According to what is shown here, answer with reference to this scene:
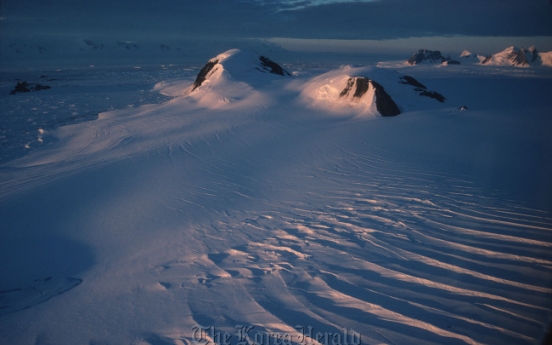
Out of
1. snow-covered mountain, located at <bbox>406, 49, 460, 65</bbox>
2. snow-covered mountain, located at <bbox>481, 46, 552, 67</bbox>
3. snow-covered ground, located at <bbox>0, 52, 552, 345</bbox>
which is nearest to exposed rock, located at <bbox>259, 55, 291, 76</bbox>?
snow-covered ground, located at <bbox>0, 52, 552, 345</bbox>

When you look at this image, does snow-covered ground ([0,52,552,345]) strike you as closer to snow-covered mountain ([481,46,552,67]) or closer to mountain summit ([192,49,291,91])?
mountain summit ([192,49,291,91])

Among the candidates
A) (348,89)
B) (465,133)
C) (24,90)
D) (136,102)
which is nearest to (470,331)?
(465,133)

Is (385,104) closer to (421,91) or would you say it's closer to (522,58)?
(421,91)

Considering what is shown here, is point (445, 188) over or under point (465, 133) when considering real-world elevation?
under

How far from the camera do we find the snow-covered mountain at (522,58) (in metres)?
40.0

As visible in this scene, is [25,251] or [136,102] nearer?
[25,251]

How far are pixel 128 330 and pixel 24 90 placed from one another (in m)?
26.4

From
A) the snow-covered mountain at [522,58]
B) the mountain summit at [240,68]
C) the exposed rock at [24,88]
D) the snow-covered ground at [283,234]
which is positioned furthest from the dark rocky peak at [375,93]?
the snow-covered mountain at [522,58]

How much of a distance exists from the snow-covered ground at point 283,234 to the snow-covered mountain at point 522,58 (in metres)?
40.5

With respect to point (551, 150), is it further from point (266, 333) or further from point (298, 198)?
point (266, 333)

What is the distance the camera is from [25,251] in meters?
4.75

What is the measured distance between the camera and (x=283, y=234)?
14.8ft

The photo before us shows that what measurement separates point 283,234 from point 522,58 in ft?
177

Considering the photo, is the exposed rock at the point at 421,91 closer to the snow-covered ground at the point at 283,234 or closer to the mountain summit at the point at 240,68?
the snow-covered ground at the point at 283,234
